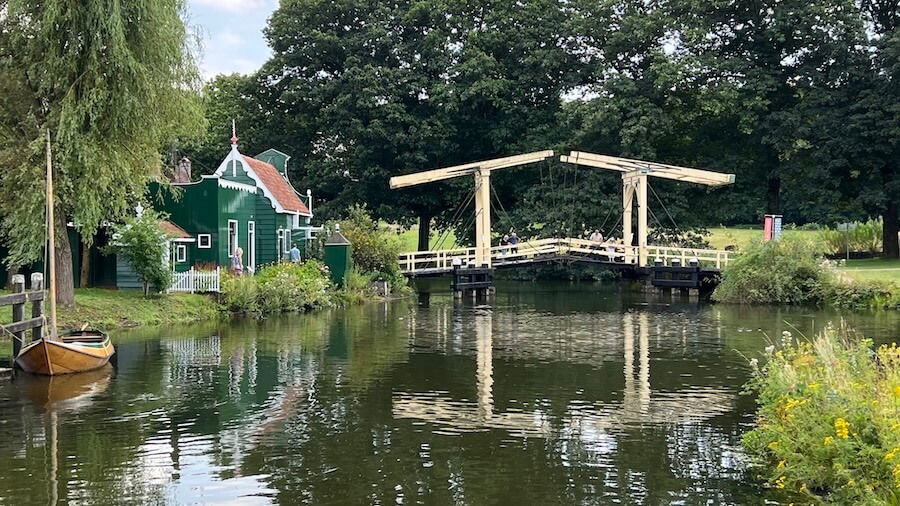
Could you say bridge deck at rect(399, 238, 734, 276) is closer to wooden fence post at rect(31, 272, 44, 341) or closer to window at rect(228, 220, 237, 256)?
window at rect(228, 220, 237, 256)

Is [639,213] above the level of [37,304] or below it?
above

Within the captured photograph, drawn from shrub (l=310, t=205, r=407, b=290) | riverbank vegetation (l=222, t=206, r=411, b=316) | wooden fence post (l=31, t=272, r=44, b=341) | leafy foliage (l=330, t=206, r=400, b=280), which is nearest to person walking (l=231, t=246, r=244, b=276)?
riverbank vegetation (l=222, t=206, r=411, b=316)

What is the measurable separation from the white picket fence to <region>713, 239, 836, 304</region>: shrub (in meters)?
18.7

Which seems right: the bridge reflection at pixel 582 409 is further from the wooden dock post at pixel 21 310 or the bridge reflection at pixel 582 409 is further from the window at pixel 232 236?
the window at pixel 232 236

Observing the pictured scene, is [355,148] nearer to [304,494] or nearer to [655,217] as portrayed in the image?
[655,217]

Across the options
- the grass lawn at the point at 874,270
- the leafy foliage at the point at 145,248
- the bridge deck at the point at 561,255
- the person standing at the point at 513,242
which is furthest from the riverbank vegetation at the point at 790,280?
the leafy foliage at the point at 145,248

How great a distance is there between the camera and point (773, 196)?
47.2 meters

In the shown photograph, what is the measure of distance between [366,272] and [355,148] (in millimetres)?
14902

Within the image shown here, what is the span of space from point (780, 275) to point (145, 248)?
21.7m

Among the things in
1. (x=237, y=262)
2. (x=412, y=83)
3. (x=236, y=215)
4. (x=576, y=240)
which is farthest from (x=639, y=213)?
(x=237, y=262)

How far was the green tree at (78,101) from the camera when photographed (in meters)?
22.2

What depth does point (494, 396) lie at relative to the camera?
48.6 feet

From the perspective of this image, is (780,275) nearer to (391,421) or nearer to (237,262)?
→ (237,262)

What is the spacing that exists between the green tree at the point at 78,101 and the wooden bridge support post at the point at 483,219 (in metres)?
18.4
